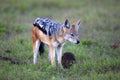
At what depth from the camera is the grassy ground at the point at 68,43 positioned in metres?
11.1

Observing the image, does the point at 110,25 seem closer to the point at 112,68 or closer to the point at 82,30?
the point at 82,30

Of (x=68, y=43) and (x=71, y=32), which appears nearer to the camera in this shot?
(x=71, y=32)

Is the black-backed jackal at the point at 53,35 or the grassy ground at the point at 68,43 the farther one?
the black-backed jackal at the point at 53,35

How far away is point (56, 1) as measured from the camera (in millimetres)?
24125

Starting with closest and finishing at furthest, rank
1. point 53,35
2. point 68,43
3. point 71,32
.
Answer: point 71,32 → point 53,35 → point 68,43

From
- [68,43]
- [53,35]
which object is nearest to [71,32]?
[53,35]

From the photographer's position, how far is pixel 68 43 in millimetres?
14914

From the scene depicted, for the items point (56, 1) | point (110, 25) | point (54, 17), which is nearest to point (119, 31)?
point (110, 25)

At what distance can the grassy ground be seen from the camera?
11.1 meters

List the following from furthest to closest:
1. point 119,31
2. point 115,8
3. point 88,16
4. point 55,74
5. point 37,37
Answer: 1. point 115,8
2. point 88,16
3. point 119,31
4. point 37,37
5. point 55,74

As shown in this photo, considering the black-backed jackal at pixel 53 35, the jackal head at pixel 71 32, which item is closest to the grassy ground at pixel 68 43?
the black-backed jackal at pixel 53 35

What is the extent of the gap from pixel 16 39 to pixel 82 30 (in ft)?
12.3

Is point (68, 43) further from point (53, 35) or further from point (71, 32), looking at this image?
Result: point (71, 32)

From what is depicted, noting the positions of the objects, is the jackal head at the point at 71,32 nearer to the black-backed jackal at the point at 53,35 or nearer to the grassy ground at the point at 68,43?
the black-backed jackal at the point at 53,35
